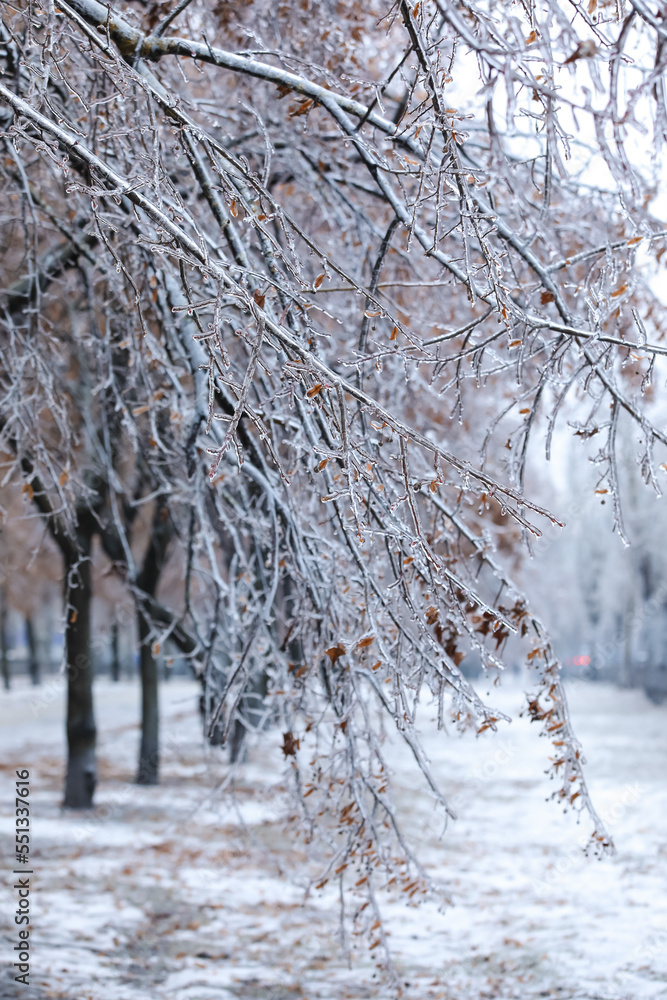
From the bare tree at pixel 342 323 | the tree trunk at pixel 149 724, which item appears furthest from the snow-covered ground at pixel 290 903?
the bare tree at pixel 342 323

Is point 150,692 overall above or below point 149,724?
above

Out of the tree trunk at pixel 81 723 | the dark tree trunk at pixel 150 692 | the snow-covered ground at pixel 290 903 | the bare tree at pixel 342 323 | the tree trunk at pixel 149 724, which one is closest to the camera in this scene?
the bare tree at pixel 342 323

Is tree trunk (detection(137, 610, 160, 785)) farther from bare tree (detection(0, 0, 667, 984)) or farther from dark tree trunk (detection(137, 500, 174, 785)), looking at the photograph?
bare tree (detection(0, 0, 667, 984))

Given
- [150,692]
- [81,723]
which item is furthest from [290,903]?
[150,692]

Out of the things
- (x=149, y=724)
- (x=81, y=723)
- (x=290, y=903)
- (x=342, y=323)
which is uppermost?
(x=342, y=323)

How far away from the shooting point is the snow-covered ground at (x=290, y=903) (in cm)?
507

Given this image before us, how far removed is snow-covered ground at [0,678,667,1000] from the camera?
5.07 m

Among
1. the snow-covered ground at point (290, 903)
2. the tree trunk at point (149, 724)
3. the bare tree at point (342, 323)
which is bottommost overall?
the snow-covered ground at point (290, 903)

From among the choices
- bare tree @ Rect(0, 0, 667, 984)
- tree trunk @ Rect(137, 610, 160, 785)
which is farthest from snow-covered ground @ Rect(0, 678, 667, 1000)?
bare tree @ Rect(0, 0, 667, 984)

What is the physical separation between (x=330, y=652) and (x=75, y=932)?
4.11 m

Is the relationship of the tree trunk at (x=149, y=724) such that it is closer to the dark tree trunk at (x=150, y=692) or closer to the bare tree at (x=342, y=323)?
the dark tree trunk at (x=150, y=692)

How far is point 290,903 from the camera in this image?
7094 mm

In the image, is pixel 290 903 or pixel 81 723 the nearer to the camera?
pixel 290 903

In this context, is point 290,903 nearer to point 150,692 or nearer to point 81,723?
point 81,723
